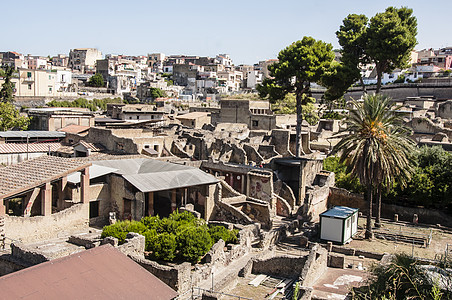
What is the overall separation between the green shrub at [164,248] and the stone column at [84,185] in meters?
7.11

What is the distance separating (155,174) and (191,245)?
8.55 m

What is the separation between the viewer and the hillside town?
1524 cm

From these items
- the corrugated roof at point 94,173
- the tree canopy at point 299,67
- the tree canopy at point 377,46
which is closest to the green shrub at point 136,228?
the corrugated roof at point 94,173

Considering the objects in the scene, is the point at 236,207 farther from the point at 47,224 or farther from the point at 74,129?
the point at 74,129

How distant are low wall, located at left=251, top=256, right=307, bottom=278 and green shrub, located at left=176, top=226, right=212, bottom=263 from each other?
263 cm

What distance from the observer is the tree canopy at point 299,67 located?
3731cm

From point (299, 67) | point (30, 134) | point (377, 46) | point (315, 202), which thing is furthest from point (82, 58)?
point (315, 202)

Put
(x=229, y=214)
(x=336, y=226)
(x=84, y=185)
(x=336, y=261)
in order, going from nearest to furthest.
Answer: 1. (x=336, y=261)
2. (x=84, y=185)
3. (x=336, y=226)
4. (x=229, y=214)

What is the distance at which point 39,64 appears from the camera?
12688cm

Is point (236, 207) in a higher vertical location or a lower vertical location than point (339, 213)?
lower

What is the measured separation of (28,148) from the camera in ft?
124

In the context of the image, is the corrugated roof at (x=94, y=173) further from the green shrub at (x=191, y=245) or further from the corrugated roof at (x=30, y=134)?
the corrugated roof at (x=30, y=134)

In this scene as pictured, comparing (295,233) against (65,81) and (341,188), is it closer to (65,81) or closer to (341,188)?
(341,188)

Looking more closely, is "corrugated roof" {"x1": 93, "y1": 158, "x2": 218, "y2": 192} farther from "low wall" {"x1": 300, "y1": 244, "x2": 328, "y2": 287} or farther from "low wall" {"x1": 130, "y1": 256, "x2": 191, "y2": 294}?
"low wall" {"x1": 300, "y1": 244, "x2": 328, "y2": 287}
